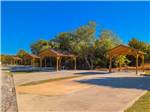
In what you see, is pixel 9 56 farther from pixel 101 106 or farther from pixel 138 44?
pixel 101 106

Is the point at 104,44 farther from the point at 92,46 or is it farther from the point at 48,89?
the point at 48,89

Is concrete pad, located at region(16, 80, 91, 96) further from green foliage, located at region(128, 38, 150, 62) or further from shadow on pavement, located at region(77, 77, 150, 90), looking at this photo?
green foliage, located at region(128, 38, 150, 62)

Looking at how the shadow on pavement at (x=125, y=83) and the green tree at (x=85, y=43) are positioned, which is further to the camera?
the green tree at (x=85, y=43)

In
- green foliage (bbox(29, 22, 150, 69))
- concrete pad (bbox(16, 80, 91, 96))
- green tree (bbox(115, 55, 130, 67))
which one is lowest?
concrete pad (bbox(16, 80, 91, 96))

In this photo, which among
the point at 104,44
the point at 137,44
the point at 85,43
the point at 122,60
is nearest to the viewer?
the point at 122,60

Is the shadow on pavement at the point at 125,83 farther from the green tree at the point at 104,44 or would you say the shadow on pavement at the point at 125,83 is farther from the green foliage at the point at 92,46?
the green tree at the point at 104,44

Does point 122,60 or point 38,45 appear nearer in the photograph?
point 122,60

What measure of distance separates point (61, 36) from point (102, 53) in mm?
9963

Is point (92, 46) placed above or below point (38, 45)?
below

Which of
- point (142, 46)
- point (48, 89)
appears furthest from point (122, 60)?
point (48, 89)

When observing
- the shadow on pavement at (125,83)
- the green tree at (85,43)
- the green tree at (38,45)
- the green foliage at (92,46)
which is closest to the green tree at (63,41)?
the green foliage at (92,46)

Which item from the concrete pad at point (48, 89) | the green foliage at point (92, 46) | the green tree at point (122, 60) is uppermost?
the green foliage at point (92, 46)

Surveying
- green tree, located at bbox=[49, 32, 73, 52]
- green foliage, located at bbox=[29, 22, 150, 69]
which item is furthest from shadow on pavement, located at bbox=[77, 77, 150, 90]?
green tree, located at bbox=[49, 32, 73, 52]

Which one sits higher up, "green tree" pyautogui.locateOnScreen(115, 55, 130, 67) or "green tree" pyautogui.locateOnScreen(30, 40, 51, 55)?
"green tree" pyautogui.locateOnScreen(30, 40, 51, 55)
